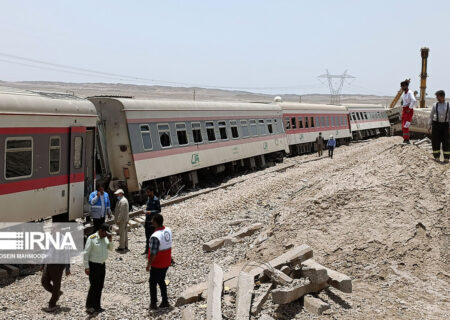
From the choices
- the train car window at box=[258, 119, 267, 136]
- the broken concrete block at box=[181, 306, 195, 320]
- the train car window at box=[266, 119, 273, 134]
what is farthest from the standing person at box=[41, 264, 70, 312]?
the train car window at box=[266, 119, 273, 134]

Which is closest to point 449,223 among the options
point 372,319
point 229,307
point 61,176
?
point 372,319

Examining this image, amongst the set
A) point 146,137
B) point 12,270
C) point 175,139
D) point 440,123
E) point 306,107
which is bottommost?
point 12,270

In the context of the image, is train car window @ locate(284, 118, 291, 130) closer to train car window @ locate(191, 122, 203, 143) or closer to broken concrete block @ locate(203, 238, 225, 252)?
train car window @ locate(191, 122, 203, 143)

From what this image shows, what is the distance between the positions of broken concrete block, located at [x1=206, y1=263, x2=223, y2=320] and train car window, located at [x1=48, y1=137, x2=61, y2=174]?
16.0 feet

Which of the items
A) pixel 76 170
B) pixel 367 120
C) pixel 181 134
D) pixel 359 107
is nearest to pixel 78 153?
pixel 76 170

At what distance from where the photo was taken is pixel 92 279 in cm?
745

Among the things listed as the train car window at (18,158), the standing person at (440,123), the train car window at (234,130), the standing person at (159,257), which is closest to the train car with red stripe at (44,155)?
the train car window at (18,158)

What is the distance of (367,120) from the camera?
149 ft

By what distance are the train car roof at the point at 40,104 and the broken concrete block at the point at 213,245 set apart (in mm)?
4369

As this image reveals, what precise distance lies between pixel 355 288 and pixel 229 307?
6.43 ft

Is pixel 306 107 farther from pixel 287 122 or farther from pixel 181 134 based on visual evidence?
pixel 181 134

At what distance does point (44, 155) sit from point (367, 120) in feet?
127

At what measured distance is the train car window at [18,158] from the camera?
9.58 meters

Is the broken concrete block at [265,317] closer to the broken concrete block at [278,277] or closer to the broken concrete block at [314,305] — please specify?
the broken concrete block at [314,305]
